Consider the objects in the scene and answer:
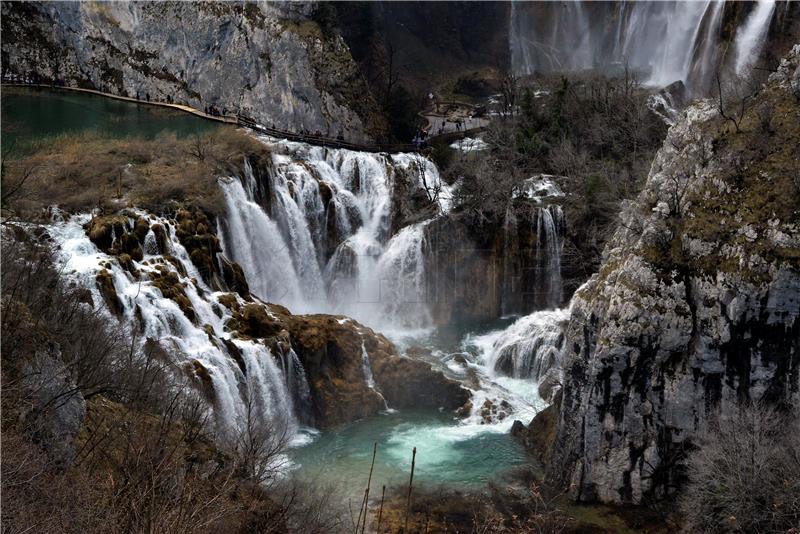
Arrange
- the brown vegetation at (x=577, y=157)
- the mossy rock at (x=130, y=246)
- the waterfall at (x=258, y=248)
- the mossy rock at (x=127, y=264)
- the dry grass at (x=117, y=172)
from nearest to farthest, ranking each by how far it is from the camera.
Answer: the mossy rock at (x=127, y=264), the mossy rock at (x=130, y=246), the dry grass at (x=117, y=172), the waterfall at (x=258, y=248), the brown vegetation at (x=577, y=157)

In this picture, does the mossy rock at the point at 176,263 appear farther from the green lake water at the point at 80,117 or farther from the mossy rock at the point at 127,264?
the green lake water at the point at 80,117

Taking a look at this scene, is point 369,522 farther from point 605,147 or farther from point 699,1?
point 699,1

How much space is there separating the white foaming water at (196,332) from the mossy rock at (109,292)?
0.14 m

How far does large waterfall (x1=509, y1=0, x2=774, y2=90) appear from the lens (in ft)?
150

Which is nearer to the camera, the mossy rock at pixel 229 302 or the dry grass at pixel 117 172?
the mossy rock at pixel 229 302

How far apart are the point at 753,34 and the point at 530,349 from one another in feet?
90.1

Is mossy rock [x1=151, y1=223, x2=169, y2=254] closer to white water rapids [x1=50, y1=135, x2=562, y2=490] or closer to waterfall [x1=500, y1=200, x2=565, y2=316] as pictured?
white water rapids [x1=50, y1=135, x2=562, y2=490]

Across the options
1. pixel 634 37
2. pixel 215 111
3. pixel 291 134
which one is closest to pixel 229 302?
pixel 291 134

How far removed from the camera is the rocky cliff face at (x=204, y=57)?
163 ft

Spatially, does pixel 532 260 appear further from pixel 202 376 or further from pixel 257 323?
pixel 202 376

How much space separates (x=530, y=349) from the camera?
95.4ft

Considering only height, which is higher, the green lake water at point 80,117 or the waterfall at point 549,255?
the green lake water at point 80,117

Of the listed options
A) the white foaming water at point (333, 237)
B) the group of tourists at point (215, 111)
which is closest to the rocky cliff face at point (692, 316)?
the white foaming water at point (333, 237)

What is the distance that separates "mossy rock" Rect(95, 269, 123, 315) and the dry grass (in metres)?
4.01
